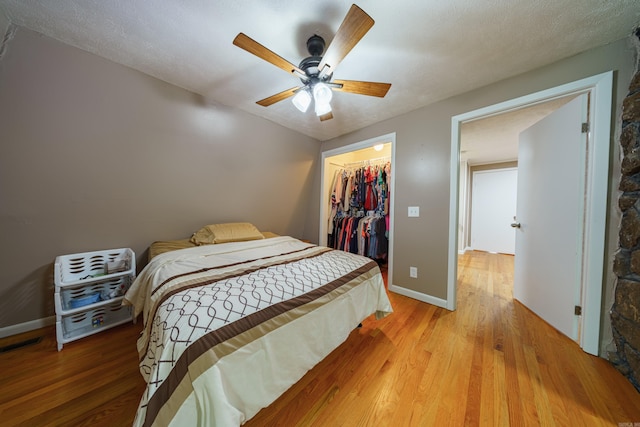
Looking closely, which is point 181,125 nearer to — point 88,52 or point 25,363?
point 88,52

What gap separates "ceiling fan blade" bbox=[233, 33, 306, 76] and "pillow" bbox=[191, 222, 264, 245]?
1661 millimetres

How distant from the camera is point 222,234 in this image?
2139 millimetres

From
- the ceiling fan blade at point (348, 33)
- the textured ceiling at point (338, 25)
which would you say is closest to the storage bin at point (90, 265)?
the textured ceiling at point (338, 25)

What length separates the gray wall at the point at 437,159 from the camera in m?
1.36

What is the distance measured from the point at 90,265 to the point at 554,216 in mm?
4032

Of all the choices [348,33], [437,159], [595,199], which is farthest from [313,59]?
[595,199]

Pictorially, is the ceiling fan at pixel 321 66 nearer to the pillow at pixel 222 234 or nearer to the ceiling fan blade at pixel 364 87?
the ceiling fan blade at pixel 364 87

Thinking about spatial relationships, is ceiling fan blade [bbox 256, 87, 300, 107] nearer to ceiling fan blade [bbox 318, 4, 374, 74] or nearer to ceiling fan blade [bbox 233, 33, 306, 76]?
ceiling fan blade [bbox 233, 33, 306, 76]

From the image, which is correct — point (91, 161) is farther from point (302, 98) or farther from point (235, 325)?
point (235, 325)

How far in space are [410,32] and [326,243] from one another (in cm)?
271

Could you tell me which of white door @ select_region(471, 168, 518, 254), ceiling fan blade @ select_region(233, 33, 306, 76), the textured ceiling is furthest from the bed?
white door @ select_region(471, 168, 518, 254)

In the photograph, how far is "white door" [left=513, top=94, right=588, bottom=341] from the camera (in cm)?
153

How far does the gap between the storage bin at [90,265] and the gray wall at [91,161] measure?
3.2 inches

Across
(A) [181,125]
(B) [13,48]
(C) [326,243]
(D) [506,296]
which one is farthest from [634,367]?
(B) [13,48]
